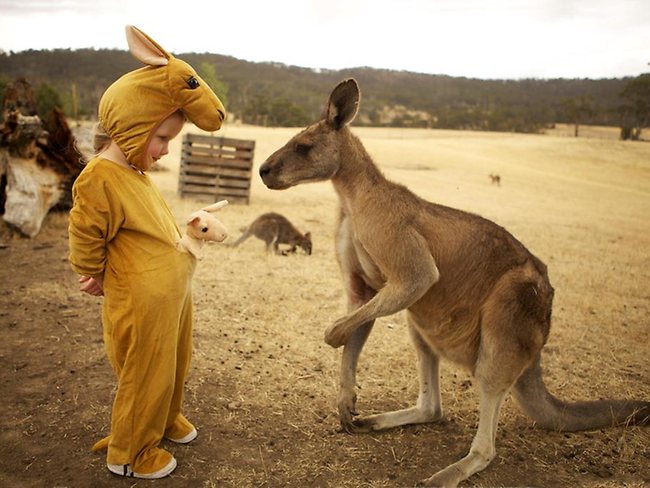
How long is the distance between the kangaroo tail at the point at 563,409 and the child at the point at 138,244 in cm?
203

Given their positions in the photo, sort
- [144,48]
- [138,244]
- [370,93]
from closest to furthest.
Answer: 1. [144,48]
2. [138,244]
3. [370,93]

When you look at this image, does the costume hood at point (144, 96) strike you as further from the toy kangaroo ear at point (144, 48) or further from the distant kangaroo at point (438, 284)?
the distant kangaroo at point (438, 284)

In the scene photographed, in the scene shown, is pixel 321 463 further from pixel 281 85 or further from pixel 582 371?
pixel 281 85

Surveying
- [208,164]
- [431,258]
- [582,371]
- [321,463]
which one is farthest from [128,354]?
[208,164]

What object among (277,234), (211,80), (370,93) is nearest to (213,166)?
Result: (277,234)

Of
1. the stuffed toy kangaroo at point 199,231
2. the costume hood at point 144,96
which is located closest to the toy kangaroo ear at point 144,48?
the costume hood at point 144,96

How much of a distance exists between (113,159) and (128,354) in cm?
94

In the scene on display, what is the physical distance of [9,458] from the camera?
112 inches

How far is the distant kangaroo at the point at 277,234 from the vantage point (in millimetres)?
8180

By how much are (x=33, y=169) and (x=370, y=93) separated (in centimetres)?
3970

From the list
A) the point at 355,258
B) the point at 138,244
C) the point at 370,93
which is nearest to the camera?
the point at 138,244

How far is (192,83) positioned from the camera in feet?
7.99

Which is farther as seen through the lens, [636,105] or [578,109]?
[578,109]

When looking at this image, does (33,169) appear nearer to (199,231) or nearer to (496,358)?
(199,231)
